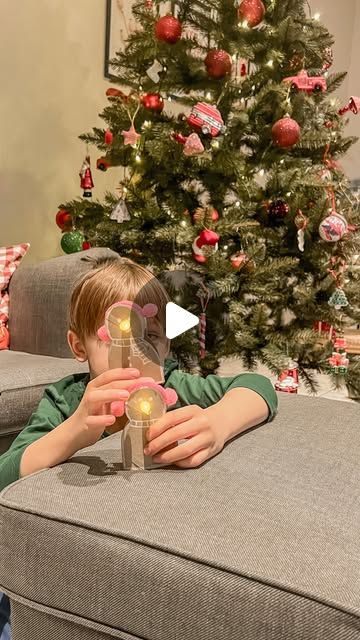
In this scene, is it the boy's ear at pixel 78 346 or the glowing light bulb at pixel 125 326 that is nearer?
the glowing light bulb at pixel 125 326

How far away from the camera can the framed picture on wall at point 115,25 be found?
10.6 feet

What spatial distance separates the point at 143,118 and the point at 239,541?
1.97 metres

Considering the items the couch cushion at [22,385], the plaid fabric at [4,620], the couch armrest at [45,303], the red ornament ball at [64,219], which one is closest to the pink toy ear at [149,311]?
the plaid fabric at [4,620]

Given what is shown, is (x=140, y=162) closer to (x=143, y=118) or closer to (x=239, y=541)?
(x=143, y=118)

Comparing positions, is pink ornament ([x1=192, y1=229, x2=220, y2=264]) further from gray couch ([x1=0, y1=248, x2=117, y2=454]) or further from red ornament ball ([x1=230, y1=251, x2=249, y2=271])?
gray couch ([x1=0, y1=248, x2=117, y2=454])

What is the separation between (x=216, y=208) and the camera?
2348 millimetres

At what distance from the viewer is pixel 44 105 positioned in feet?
9.95

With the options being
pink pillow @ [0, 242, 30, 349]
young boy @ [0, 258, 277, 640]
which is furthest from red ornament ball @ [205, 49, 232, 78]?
young boy @ [0, 258, 277, 640]

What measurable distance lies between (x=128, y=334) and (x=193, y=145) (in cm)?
147

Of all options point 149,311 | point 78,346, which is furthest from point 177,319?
point 78,346

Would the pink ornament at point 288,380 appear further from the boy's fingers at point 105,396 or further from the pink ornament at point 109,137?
the boy's fingers at point 105,396

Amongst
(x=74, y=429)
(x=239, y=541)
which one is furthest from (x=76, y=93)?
(x=239, y=541)

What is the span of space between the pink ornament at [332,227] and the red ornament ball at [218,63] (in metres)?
0.65

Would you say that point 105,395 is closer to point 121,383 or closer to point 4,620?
point 121,383
